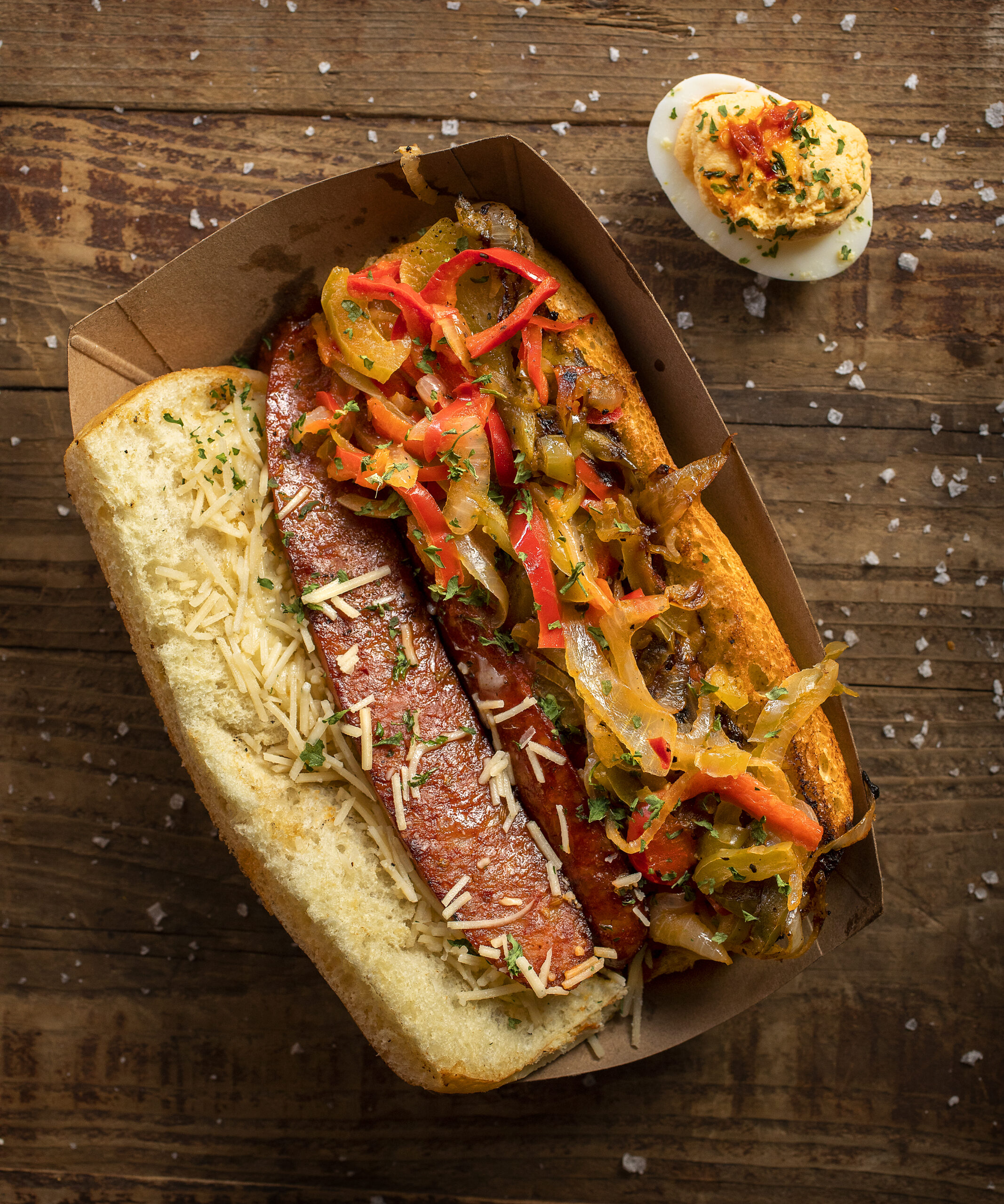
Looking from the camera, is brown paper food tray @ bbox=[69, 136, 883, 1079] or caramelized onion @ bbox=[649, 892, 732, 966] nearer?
caramelized onion @ bbox=[649, 892, 732, 966]


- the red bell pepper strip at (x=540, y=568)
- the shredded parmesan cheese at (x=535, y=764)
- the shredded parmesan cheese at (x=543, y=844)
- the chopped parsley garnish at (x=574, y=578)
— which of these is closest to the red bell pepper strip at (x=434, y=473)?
the red bell pepper strip at (x=540, y=568)

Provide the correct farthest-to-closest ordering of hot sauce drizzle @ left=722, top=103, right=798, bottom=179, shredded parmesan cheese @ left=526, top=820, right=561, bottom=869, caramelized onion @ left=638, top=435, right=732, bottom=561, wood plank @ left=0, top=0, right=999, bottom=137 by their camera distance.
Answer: wood plank @ left=0, top=0, right=999, bottom=137, hot sauce drizzle @ left=722, top=103, right=798, bottom=179, shredded parmesan cheese @ left=526, top=820, right=561, bottom=869, caramelized onion @ left=638, top=435, right=732, bottom=561

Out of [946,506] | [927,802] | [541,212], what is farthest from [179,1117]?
[946,506]

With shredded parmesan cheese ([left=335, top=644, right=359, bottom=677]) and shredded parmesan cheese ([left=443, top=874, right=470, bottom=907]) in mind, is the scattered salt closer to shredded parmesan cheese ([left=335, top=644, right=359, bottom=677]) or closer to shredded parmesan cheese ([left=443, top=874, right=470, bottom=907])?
shredded parmesan cheese ([left=335, top=644, right=359, bottom=677])

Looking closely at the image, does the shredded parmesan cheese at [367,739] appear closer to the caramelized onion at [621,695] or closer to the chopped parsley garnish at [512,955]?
the chopped parsley garnish at [512,955]

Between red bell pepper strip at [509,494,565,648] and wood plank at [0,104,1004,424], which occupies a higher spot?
wood plank at [0,104,1004,424]

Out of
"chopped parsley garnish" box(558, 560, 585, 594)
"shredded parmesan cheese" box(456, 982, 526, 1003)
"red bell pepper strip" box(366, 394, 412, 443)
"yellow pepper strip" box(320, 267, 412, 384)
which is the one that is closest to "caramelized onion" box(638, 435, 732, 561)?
"chopped parsley garnish" box(558, 560, 585, 594)
